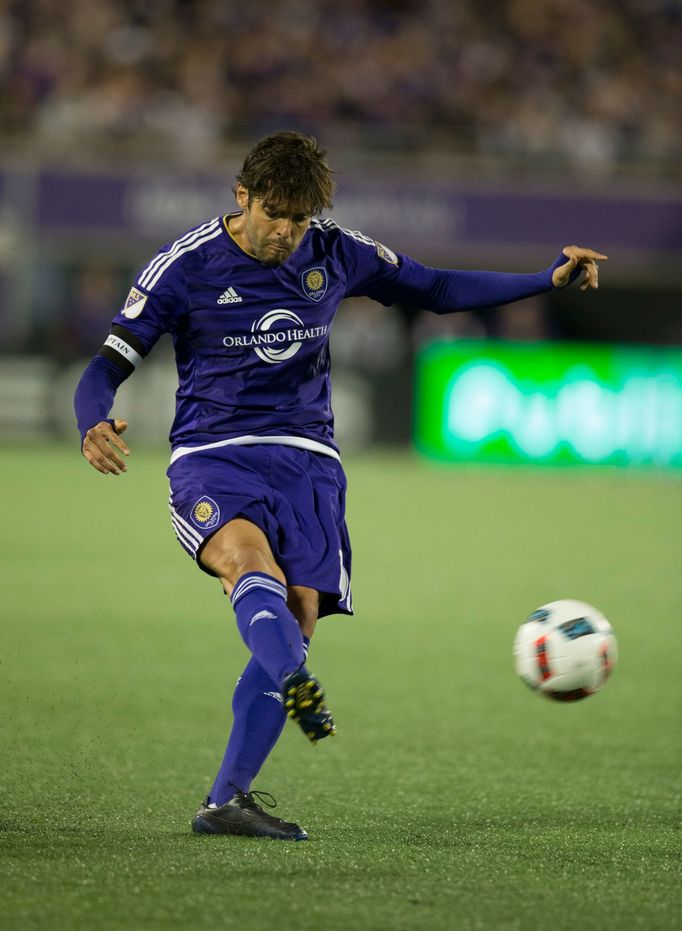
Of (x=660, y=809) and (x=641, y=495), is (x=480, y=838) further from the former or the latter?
(x=641, y=495)

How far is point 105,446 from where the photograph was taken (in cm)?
396

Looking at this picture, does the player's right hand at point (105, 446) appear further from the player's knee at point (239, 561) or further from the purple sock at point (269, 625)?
the purple sock at point (269, 625)

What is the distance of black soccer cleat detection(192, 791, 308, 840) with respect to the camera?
396 cm

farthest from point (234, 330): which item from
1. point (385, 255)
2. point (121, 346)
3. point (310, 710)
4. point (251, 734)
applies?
point (310, 710)

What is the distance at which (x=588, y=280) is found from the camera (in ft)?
15.6

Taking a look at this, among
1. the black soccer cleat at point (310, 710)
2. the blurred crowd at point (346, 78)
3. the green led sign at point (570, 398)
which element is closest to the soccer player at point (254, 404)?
the black soccer cleat at point (310, 710)

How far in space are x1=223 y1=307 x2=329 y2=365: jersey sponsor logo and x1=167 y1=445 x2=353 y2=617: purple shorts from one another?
0.92 feet

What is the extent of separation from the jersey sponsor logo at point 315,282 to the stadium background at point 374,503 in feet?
5.14

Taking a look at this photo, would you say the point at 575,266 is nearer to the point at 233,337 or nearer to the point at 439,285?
the point at 439,285

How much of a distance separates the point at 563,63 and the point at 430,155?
2848mm

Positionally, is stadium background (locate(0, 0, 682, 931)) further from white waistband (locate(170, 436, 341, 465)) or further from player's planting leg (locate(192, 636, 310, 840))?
white waistband (locate(170, 436, 341, 465))

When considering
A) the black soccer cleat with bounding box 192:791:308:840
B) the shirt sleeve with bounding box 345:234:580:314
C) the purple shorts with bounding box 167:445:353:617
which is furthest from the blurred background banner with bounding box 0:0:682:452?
the black soccer cleat with bounding box 192:791:308:840

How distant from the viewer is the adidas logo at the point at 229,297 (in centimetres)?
425

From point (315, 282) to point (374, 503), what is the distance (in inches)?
374
